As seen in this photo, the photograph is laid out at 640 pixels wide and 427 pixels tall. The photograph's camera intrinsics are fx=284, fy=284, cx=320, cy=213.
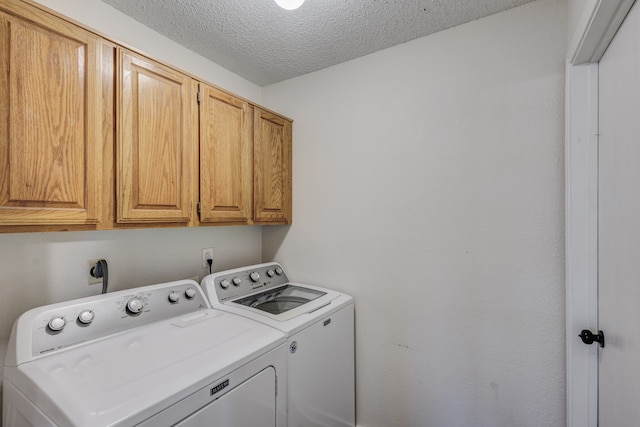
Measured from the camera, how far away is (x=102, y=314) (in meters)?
1.17

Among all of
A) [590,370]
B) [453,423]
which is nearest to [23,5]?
[590,370]

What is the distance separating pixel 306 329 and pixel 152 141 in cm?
113

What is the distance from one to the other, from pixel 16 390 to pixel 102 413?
1.44 feet

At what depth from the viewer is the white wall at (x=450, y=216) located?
4.47ft

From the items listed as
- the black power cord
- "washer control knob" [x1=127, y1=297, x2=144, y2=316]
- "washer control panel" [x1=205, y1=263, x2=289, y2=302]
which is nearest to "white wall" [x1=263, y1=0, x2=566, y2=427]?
"washer control panel" [x1=205, y1=263, x2=289, y2=302]

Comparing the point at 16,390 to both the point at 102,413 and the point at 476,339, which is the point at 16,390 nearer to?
the point at 102,413

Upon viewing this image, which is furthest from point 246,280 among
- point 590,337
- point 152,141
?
point 590,337

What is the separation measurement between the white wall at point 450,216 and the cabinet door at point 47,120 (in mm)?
1271

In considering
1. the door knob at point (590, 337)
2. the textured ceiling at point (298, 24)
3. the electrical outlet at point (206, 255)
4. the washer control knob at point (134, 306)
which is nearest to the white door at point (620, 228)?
the door knob at point (590, 337)

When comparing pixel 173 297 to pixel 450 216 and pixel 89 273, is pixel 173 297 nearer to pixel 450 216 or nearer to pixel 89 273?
→ pixel 89 273

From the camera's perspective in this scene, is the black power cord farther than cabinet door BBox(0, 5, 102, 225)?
Yes

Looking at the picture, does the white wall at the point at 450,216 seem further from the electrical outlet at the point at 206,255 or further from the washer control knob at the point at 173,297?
the washer control knob at the point at 173,297

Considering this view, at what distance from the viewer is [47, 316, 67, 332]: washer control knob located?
3.39 feet

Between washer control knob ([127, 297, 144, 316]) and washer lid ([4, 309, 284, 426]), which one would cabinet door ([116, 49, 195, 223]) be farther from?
washer lid ([4, 309, 284, 426])
